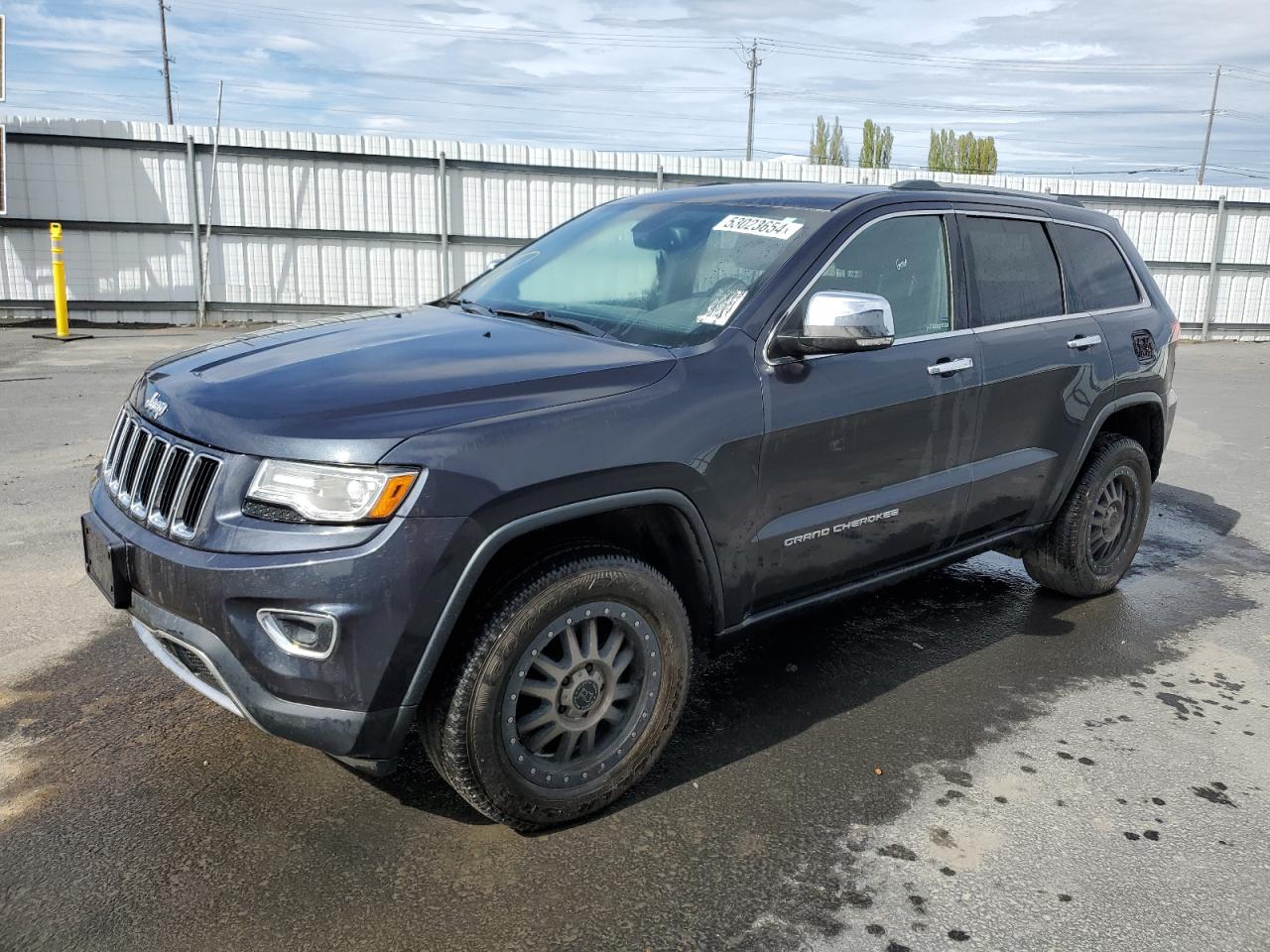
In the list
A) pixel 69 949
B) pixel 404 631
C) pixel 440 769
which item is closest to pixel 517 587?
pixel 404 631

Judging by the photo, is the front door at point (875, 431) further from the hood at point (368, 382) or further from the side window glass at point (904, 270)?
the hood at point (368, 382)

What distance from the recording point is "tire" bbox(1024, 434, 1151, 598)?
4.73 metres

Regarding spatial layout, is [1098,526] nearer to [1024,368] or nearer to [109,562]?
[1024,368]

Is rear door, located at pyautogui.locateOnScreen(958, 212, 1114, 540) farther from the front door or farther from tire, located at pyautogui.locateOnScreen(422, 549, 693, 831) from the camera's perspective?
tire, located at pyautogui.locateOnScreen(422, 549, 693, 831)

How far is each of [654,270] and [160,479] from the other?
1826 mm

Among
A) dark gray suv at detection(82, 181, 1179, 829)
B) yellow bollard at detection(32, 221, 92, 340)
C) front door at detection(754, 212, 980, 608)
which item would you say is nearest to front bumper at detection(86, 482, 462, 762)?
dark gray suv at detection(82, 181, 1179, 829)

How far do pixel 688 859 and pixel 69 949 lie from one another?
1558 millimetres

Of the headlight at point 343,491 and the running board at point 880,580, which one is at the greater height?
the headlight at point 343,491

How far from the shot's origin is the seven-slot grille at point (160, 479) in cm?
269

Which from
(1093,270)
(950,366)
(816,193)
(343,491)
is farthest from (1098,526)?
(343,491)

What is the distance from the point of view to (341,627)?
2490 mm

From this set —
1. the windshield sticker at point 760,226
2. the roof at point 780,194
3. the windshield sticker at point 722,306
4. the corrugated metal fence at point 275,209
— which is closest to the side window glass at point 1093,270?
the roof at point 780,194

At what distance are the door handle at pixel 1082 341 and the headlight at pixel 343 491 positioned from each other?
10.3 feet

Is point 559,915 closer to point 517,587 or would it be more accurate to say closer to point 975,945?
point 517,587
